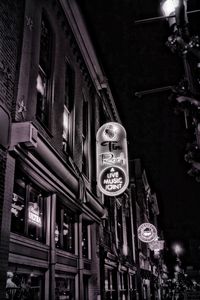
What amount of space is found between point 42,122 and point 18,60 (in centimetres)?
201

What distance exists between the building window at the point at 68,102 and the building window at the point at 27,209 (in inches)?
118

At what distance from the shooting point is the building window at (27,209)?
7.35 meters

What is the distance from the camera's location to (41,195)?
30.2 feet

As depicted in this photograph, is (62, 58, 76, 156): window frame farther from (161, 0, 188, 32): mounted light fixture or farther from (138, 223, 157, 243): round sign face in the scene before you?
(138, 223, 157, 243): round sign face

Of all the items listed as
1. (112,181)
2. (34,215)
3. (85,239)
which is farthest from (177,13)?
(85,239)

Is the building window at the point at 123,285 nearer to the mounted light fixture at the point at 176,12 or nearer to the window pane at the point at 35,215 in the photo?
the window pane at the point at 35,215

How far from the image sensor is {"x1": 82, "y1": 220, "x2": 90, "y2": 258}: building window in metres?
12.9

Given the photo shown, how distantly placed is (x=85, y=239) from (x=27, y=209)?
611cm

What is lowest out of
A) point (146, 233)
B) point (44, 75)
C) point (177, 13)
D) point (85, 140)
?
point (146, 233)

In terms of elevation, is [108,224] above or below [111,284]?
above

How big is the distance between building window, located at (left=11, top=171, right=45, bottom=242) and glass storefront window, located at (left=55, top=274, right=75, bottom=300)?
1.78 meters

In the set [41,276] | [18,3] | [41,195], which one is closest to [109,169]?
[41,195]

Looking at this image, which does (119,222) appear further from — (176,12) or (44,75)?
(176,12)

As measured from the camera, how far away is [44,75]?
10453 millimetres
